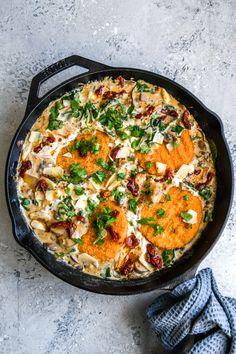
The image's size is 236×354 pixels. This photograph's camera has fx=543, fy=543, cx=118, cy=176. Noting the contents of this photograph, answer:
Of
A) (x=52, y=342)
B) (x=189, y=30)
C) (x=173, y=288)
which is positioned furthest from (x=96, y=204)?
(x=189, y=30)

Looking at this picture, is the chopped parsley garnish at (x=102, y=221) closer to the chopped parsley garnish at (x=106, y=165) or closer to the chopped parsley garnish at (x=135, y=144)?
the chopped parsley garnish at (x=106, y=165)

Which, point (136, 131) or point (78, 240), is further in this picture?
point (136, 131)

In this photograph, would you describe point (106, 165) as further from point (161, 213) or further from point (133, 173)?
point (161, 213)

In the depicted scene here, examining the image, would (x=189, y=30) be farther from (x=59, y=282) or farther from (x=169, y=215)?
(x=59, y=282)

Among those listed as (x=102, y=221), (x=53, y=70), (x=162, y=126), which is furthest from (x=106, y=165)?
(x=53, y=70)

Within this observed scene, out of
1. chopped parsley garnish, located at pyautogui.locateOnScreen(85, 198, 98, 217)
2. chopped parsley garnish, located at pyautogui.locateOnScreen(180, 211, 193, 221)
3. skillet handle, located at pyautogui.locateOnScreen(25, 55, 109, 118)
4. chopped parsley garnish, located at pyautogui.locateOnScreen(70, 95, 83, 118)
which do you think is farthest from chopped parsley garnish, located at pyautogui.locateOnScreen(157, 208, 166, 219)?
skillet handle, located at pyautogui.locateOnScreen(25, 55, 109, 118)

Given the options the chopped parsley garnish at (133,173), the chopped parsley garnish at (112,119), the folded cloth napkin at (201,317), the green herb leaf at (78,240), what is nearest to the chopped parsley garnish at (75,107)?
the chopped parsley garnish at (112,119)
